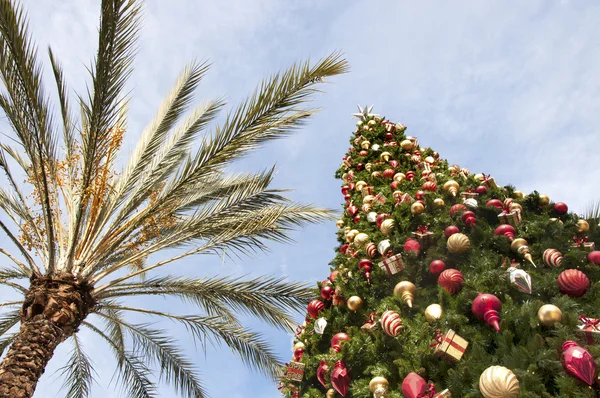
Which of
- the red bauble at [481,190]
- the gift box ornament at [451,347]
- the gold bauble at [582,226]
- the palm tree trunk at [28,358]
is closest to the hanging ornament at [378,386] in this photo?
the gift box ornament at [451,347]

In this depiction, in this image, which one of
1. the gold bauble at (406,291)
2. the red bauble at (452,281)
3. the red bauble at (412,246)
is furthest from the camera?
the red bauble at (412,246)

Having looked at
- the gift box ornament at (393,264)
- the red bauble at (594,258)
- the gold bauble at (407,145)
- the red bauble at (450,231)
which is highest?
the gold bauble at (407,145)

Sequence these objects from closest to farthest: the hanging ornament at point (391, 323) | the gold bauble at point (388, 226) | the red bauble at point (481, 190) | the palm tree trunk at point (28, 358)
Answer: the hanging ornament at point (391, 323) → the gold bauble at point (388, 226) → the red bauble at point (481, 190) → the palm tree trunk at point (28, 358)

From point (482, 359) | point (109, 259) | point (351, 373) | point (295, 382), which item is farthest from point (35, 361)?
point (482, 359)

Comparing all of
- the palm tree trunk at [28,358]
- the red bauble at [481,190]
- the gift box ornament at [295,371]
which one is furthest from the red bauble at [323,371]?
the palm tree trunk at [28,358]

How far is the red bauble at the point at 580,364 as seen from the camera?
1795 mm

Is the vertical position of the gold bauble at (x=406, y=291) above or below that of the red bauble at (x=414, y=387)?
above

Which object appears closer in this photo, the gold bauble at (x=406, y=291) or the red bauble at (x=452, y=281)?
the red bauble at (x=452, y=281)

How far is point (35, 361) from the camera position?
4.24 m

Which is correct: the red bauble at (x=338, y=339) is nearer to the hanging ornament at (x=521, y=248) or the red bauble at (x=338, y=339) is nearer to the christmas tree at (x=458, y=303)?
the christmas tree at (x=458, y=303)

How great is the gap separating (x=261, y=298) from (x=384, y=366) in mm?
3841

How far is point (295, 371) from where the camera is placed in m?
3.18

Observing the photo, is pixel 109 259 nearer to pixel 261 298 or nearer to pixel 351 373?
pixel 261 298

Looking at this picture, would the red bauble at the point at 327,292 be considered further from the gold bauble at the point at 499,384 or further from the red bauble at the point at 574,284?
the gold bauble at the point at 499,384
